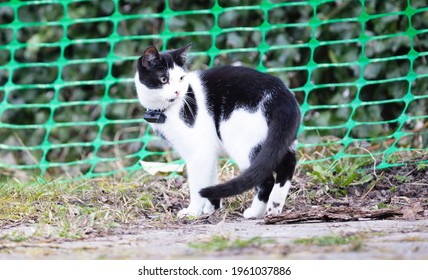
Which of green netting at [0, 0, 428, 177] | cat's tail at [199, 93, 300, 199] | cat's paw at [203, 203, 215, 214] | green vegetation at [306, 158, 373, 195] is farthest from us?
green netting at [0, 0, 428, 177]

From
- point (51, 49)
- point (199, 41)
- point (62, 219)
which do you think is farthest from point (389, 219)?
point (51, 49)

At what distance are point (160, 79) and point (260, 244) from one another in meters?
1.17

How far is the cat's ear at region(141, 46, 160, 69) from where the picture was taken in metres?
3.10

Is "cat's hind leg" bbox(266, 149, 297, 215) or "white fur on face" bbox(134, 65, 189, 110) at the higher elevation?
"white fur on face" bbox(134, 65, 189, 110)

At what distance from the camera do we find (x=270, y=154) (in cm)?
282

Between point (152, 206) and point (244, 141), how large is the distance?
648 millimetres

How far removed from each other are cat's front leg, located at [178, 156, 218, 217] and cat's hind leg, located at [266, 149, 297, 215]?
29 centimetres

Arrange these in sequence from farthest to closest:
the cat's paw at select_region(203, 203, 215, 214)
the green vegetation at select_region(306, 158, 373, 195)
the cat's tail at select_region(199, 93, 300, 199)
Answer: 1. the green vegetation at select_region(306, 158, 373, 195)
2. the cat's paw at select_region(203, 203, 215, 214)
3. the cat's tail at select_region(199, 93, 300, 199)

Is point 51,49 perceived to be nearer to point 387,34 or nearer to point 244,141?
point 387,34

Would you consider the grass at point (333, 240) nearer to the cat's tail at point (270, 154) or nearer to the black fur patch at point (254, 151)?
the cat's tail at point (270, 154)

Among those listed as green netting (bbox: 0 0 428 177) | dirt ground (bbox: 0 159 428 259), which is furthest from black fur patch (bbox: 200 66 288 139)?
green netting (bbox: 0 0 428 177)

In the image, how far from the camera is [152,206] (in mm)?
3350

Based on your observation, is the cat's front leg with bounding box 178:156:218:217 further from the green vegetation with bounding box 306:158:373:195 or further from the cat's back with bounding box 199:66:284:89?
the green vegetation with bounding box 306:158:373:195

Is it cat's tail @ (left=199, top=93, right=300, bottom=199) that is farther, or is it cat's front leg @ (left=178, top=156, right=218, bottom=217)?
cat's front leg @ (left=178, top=156, right=218, bottom=217)
